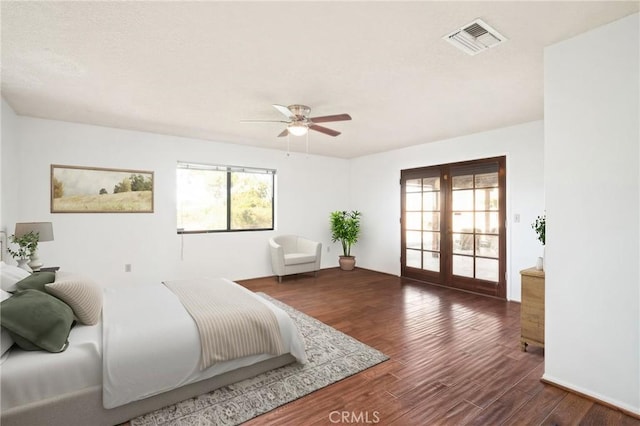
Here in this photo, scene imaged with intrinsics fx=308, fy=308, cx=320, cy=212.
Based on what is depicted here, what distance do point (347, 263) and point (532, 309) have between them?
4.20 metres

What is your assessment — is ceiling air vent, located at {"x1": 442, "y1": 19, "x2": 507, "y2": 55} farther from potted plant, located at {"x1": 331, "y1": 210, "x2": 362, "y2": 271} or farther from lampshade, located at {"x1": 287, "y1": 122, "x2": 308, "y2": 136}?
potted plant, located at {"x1": 331, "y1": 210, "x2": 362, "y2": 271}

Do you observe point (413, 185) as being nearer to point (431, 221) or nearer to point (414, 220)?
point (414, 220)

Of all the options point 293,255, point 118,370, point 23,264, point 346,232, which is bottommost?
point 118,370

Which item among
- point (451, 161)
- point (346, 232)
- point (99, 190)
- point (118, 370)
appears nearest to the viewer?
point (118, 370)

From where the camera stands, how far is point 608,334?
2104 millimetres

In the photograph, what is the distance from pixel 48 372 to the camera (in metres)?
1.75

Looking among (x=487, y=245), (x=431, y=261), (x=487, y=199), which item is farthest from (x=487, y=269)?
(x=487, y=199)

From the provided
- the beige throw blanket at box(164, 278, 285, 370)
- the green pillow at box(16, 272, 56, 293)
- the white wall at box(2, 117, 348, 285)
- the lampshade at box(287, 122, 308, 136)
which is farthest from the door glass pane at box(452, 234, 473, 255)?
the green pillow at box(16, 272, 56, 293)

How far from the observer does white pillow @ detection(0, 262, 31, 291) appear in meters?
2.25

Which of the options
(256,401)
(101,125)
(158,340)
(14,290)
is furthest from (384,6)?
(101,125)

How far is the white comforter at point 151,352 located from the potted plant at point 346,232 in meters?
4.28

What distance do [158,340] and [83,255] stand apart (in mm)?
3323

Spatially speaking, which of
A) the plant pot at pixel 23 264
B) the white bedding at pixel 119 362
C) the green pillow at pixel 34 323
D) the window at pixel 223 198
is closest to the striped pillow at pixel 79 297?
the white bedding at pixel 119 362

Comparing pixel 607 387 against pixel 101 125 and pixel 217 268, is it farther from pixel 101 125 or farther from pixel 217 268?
pixel 101 125
